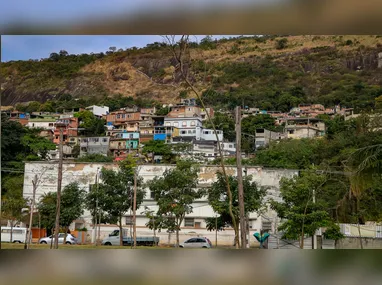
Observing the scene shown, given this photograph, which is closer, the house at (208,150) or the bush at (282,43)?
the house at (208,150)

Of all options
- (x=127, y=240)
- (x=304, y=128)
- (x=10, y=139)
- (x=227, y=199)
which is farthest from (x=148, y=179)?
(x=304, y=128)

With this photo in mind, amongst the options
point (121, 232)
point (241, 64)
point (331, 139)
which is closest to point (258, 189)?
point (121, 232)

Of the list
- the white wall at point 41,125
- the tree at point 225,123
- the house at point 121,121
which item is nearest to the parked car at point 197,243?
the tree at point 225,123

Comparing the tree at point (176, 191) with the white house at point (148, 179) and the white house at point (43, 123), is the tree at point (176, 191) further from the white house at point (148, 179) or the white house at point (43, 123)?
the white house at point (43, 123)

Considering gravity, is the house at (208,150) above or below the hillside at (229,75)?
below

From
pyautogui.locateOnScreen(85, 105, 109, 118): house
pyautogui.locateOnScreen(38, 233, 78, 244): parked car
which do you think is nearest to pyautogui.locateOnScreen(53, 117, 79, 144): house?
pyautogui.locateOnScreen(85, 105, 109, 118): house
